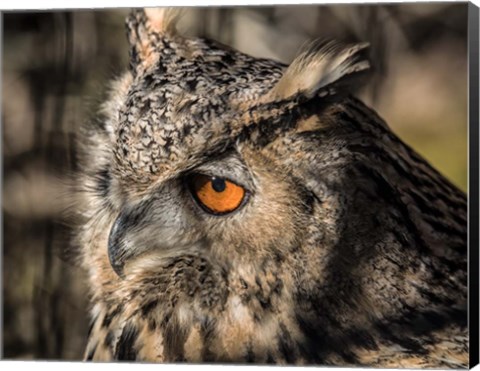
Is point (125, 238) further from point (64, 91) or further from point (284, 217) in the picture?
point (64, 91)

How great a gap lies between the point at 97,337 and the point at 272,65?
3.34ft

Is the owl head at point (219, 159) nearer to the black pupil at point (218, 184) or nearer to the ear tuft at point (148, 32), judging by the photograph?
the black pupil at point (218, 184)

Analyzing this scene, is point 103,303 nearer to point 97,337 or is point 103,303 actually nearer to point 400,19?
point 97,337

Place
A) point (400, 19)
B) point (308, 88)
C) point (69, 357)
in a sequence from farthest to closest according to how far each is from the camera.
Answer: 1. point (69, 357)
2. point (400, 19)
3. point (308, 88)

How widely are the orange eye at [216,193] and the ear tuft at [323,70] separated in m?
0.27

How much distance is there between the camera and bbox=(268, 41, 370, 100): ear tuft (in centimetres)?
288

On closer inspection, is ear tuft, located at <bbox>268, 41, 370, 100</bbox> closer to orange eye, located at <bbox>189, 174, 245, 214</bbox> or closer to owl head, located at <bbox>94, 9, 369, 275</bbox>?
owl head, located at <bbox>94, 9, 369, 275</bbox>

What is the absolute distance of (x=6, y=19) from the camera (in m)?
3.46

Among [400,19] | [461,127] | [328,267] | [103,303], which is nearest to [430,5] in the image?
[400,19]

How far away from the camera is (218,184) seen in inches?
114

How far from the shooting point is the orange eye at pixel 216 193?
9.40ft

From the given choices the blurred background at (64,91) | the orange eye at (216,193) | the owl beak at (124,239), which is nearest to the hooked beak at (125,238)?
the owl beak at (124,239)

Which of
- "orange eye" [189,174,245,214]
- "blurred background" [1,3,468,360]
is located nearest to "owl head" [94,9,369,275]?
"orange eye" [189,174,245,214]

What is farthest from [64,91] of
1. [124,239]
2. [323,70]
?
[323,70]
